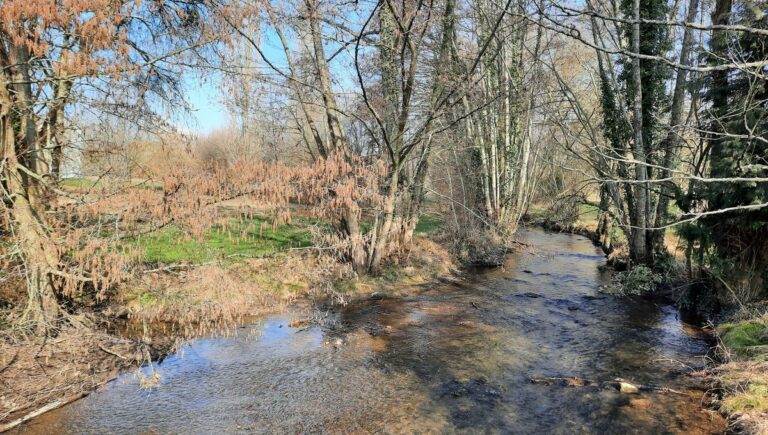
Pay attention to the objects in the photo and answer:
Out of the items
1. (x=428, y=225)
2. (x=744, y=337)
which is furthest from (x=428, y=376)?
(x=428, y=225)

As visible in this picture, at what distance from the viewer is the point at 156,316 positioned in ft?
31.7

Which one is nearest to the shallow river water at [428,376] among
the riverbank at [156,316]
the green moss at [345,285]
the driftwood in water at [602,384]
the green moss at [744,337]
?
the driftwood in water at [602,384]

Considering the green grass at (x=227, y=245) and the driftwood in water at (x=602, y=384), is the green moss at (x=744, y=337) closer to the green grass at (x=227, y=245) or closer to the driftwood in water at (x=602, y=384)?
the driftwood in water at (x=602, y=384)

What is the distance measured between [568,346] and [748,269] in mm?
4369

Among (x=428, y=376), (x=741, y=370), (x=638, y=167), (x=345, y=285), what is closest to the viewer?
(x=741, y=370)

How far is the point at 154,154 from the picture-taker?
891 centimetres

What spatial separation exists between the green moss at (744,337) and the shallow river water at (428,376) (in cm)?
50

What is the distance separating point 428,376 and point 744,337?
17.7 ft

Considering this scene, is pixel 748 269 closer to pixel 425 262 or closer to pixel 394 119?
pixel 425 262

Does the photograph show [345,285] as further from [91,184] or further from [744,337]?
[744,337]

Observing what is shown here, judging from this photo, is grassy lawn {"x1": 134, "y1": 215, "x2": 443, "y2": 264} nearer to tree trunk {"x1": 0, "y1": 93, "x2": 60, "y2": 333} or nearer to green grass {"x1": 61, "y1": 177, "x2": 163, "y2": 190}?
green grass {"x1": 61, "y1": 177, "x2": 163, "y2": 190}

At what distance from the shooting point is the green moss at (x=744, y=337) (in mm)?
7730

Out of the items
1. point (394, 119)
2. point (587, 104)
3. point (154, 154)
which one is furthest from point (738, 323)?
point (587, 104)

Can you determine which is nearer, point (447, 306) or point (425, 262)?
point (447, 306)
